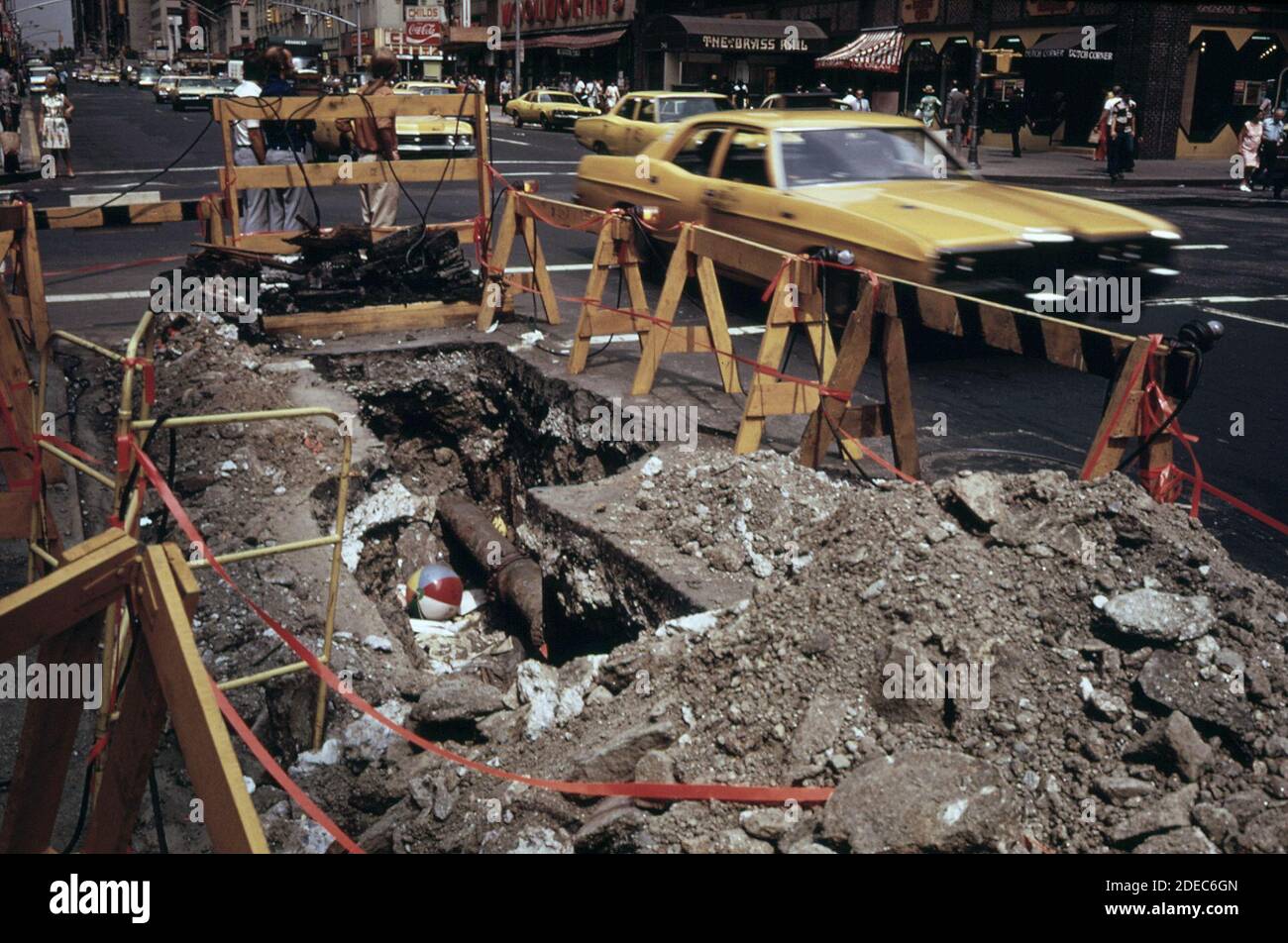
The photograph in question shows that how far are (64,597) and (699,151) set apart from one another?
31.4 ft

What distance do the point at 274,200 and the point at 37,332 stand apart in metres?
4.40

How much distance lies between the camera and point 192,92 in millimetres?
55750

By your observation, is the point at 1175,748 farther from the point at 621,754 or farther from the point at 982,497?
the point at 621,754

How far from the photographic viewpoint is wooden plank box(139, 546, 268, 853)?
2.21 metres

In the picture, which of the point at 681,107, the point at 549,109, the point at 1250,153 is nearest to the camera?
the point at 681,107

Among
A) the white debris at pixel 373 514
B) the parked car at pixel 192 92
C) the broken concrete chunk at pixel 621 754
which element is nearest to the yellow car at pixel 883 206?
the white debris at pixel 373 514

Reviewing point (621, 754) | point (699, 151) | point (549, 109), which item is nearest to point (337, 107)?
point (699, 151)

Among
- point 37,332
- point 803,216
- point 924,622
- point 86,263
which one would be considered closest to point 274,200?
point 86,263

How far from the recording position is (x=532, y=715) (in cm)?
439

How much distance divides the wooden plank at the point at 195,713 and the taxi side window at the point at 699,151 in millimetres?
9002

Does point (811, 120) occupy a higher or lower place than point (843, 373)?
higher

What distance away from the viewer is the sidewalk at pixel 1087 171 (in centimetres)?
2600
